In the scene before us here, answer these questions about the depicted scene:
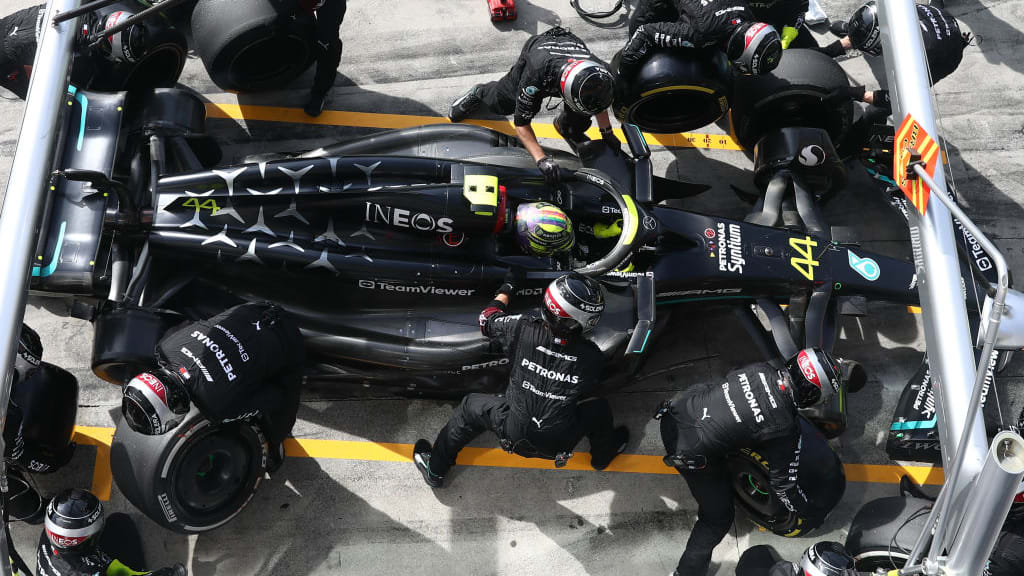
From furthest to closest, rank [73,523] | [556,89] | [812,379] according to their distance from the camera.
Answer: [556,89], [812,379], [73,523]

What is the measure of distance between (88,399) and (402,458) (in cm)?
236

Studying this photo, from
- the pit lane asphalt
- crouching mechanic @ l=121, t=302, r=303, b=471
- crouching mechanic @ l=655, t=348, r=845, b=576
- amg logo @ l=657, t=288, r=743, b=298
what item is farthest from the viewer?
amg logo @ l=657, t=288, r=743, b=298

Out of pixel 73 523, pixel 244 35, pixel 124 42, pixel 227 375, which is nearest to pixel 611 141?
pixel 244 35

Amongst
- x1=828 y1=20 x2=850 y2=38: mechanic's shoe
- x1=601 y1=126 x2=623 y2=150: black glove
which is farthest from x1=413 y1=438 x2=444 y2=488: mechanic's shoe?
x1=828 y1=20 x2=850 y2=38: mechanic's shoe

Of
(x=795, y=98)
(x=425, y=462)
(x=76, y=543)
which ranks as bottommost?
(x=425, y=462)

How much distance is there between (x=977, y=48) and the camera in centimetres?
806

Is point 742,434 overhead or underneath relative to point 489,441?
overhead

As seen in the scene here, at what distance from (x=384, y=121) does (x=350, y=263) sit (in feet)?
7.81

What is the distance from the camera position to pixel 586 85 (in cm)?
569

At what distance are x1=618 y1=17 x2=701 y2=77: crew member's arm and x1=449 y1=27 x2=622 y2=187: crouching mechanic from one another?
1.17 feet

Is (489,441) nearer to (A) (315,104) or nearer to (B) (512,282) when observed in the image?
(B) (512,282)

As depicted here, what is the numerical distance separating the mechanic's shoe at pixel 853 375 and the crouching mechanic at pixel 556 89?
229 centimetres

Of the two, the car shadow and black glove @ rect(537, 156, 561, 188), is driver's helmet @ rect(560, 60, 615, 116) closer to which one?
black glove @ rect(537, 156, 561, 188)

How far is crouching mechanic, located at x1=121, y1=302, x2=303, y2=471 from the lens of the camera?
4.67m
